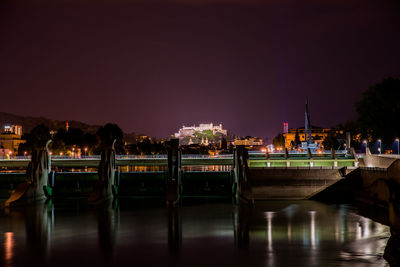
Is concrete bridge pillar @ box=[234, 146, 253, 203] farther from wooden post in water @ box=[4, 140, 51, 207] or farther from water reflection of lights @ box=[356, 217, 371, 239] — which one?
wooden post in water @ box=[4, 140, 51, 207]

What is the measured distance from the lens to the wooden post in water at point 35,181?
58787 millimetres

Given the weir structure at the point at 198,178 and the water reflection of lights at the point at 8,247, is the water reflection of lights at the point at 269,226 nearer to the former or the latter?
the weir structure at the point at 198,178

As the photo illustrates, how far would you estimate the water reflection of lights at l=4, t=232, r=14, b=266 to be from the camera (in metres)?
34.5

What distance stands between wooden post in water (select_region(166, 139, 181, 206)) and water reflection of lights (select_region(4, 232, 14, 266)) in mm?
19622

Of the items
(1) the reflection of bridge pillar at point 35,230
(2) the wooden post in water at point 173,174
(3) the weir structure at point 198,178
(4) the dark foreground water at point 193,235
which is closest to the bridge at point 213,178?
(3) the weir structure at point 198,178

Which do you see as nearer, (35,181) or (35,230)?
(35,230)

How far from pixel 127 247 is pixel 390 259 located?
704 inches

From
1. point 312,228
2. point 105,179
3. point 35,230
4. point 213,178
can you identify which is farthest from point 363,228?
point 105,179

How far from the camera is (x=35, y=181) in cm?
6169

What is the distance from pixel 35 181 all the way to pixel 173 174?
1597 cm

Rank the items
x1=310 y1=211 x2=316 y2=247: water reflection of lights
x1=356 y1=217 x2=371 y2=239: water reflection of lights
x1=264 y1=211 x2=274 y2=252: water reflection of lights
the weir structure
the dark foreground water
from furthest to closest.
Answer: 1. the weir structure
2. x1=356 y1=217 x2=371 y2=239: water reflection of lights
3. x1=310 y1=211 x2=316 y2=247: water reflection of lights
4. x1=264 y1=211 x2=274 y2=252: water reflection of lights
5. the dark foreground water

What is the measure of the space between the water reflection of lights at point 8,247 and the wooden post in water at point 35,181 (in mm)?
16044

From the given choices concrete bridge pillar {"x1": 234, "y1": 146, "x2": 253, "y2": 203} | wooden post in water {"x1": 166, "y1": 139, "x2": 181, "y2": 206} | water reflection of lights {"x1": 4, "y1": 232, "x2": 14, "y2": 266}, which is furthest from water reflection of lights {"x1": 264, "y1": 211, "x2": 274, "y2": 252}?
water reflection of lights {"x1": 4, "y1": 232, "x2": 14, "y2": 266}

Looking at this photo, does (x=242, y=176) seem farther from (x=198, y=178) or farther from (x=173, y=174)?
(x=173, y=174)
